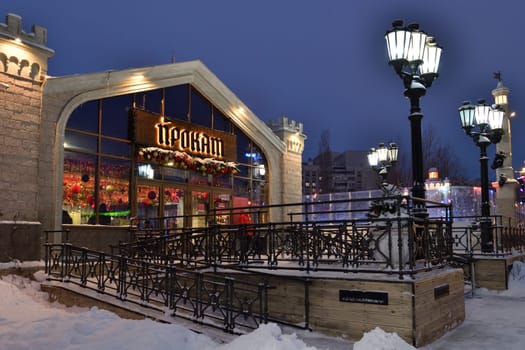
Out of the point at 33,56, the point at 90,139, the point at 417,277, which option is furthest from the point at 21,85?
the point at 417,277

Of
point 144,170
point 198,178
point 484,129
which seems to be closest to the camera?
point 484,129

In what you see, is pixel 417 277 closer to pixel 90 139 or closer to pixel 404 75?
pixel 404 75

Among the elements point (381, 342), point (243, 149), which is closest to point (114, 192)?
point (243, 149)

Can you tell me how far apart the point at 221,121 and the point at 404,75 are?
12.0m

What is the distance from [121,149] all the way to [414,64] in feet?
35.1

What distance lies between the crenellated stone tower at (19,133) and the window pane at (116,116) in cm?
281

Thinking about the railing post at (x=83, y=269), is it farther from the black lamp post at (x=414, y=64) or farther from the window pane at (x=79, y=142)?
the black lamp post at (x=414, y=64)

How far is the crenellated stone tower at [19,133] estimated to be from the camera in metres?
12.7

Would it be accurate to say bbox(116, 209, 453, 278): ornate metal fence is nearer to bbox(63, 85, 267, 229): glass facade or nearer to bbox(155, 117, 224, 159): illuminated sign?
bbox(63, 85, 267, 229): glass facade

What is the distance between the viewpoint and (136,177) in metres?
17.3

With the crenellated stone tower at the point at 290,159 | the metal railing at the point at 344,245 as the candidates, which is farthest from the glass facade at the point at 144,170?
the metal railing at the point at 344,245

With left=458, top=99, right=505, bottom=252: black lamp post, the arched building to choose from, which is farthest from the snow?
left=458, top=99, right=505, bottom=252: black lamp post

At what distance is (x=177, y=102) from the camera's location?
19.2m

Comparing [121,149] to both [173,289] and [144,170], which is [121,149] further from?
[173,289]
